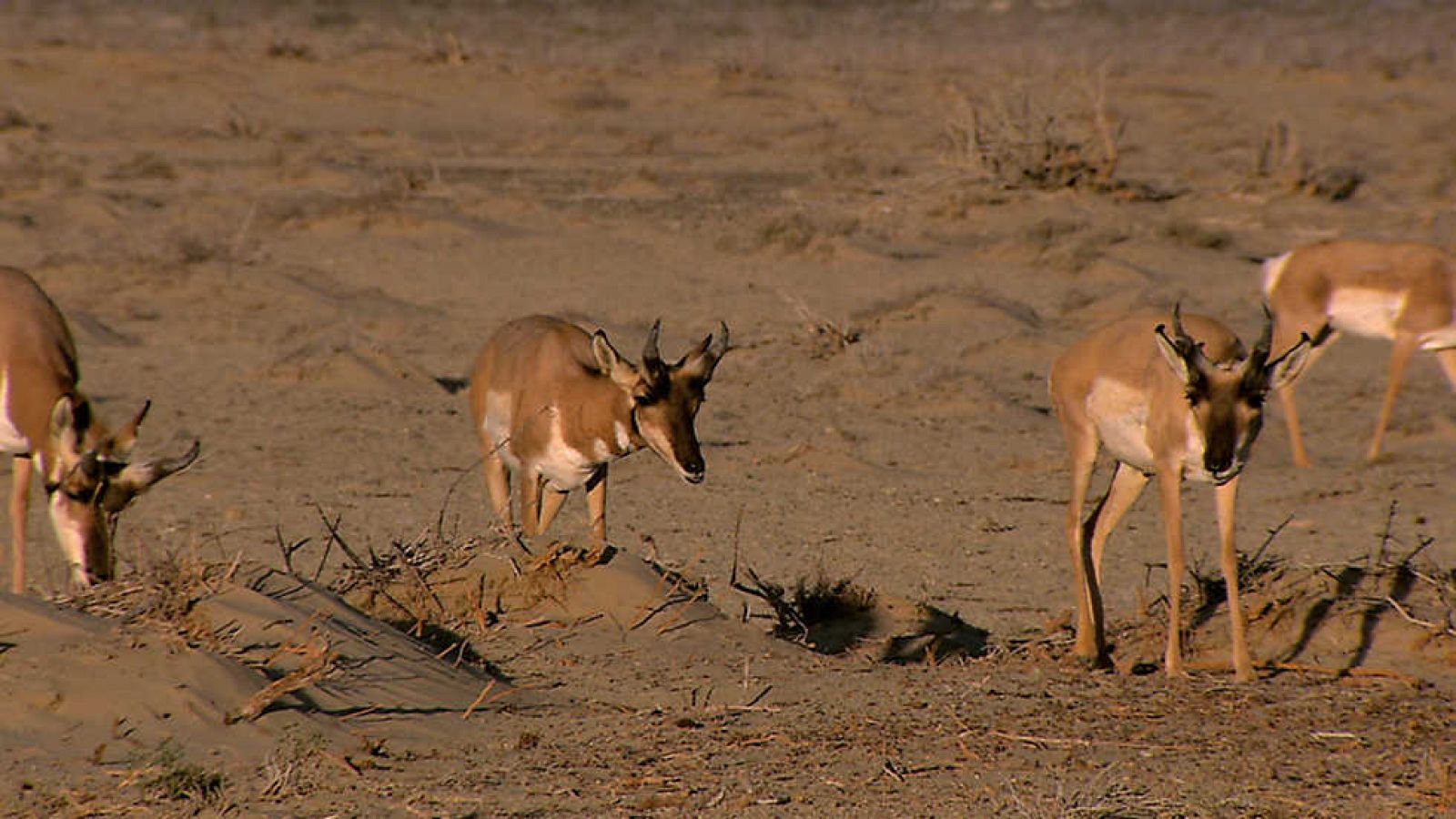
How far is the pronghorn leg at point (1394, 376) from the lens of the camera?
36.7 feet

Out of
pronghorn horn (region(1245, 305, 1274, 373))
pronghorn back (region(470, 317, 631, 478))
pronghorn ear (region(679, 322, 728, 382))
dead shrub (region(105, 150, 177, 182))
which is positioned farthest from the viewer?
dead shrub (region(105, 150, 177, 182))

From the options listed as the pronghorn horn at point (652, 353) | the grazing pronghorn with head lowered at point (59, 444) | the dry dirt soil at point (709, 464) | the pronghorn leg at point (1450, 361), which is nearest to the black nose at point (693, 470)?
the dry dirt soil at point (709, 464)

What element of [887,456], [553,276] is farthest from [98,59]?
[887,456]

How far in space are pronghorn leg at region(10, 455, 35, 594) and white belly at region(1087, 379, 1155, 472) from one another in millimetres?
4638

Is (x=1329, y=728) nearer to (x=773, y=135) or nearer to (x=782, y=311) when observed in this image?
(x=782, y=311)

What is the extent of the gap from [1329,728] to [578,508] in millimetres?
5222

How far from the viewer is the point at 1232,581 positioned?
682 cm

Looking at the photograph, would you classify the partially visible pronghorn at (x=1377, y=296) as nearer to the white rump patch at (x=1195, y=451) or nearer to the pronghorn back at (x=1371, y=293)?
the pronghorn back at (x=1371, y=293)

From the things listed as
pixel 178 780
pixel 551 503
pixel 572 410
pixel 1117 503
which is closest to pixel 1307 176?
pixel 1117 503

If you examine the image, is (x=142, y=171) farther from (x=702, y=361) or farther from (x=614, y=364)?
(x=702, y=361)

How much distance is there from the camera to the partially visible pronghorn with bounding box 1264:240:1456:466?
11.8m

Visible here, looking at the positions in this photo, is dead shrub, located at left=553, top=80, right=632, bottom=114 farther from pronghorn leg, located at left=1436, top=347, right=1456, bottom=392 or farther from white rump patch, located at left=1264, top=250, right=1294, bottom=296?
pronghorn leg, located at left=1436, top=347, right=1456, bottom=392

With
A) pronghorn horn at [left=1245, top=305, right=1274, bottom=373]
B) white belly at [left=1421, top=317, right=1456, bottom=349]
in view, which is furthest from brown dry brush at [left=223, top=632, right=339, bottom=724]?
white belly at [left=1421, top=317, right=1456, bottom=349]

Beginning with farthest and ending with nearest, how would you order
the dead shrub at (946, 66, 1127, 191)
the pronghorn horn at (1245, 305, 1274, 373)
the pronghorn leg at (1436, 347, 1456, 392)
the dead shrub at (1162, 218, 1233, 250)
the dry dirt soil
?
the dead shrub at (946, 66, 1127, 191)
the dead shrub at (1162, 218, 1233, 250)
the pronghorn leg at (1436, 347, 1456, 392)
the pronghorn horn at (1245, 305, 1274, 373)
the dry dirt soil
